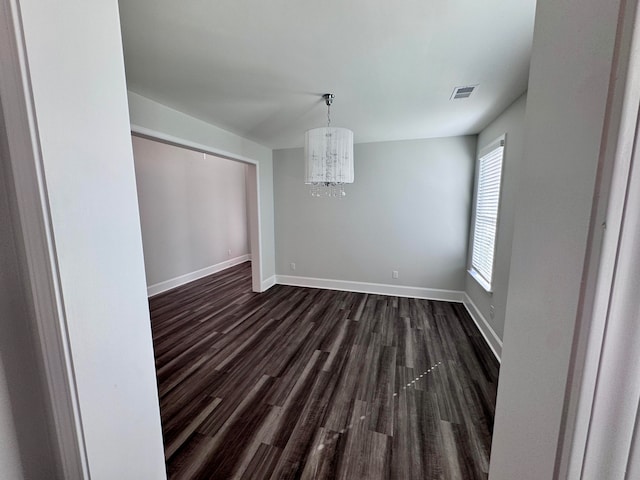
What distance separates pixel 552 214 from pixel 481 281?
10.2 ft

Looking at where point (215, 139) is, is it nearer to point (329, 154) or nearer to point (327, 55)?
point (329, 154)

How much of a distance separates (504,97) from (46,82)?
301 centimetres

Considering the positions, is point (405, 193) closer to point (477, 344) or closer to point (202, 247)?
point (477, 344)

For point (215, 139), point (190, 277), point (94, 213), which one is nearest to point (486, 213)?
point (215, 139)

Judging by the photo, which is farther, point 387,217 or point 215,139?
point 387,217

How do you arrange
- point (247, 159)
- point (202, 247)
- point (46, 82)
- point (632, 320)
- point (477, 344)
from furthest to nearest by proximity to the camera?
point (202, 247) < point (247, 159) < point (477, 344) < point (46, 82) < point (632, 320)

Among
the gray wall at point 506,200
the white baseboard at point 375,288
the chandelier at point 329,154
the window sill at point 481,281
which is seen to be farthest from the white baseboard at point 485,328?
the chandelier at point 329,154

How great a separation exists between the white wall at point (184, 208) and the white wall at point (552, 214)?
187 inches

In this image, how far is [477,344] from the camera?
2.79m

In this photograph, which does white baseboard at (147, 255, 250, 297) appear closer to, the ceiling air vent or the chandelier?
the chandelier

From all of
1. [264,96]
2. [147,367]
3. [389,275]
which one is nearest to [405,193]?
[389,275]

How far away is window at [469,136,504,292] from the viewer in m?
2.81

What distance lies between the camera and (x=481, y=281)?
3.11 meters

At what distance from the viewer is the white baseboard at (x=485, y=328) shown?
8.42 feet
